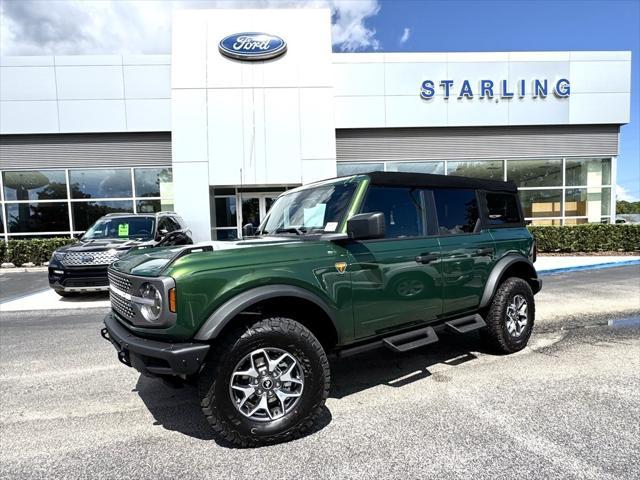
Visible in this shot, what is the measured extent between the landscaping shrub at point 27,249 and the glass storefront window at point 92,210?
97.7 inches

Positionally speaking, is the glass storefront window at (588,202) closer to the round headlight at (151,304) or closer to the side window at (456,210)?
the side window at (456,210)

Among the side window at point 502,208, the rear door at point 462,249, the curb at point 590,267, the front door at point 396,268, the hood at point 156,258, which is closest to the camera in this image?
the hood at point 156,258

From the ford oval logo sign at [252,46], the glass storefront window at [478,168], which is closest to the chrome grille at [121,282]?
the ford oval logo sign at [252,46]

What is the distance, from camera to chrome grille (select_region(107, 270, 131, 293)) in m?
3.00

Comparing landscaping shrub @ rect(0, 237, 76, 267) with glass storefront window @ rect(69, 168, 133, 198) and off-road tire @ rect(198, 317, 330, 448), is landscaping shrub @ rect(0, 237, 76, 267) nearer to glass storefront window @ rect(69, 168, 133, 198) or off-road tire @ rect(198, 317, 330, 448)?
glass storefront window @ rect(69, 168, 133, 198)

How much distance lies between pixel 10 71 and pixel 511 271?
58.4 ft

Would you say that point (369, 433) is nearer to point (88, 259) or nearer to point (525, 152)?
point (88, 259)

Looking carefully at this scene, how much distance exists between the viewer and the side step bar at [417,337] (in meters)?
3.36

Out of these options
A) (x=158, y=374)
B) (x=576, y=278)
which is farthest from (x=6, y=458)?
(x=576, y=278)

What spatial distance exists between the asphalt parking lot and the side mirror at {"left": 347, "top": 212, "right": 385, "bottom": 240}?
4.86ft

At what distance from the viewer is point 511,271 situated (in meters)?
4.75

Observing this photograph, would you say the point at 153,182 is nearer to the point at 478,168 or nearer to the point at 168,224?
the point at 168,224

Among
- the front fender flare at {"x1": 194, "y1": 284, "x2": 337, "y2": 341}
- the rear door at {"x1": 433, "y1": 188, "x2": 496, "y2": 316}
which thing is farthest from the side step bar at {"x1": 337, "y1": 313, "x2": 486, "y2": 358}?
the front fender flare at {"x1": 194, "y1": 284, "x2": 337, "y2": 341}

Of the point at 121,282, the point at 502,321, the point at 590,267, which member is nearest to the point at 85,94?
the point at 121,282
